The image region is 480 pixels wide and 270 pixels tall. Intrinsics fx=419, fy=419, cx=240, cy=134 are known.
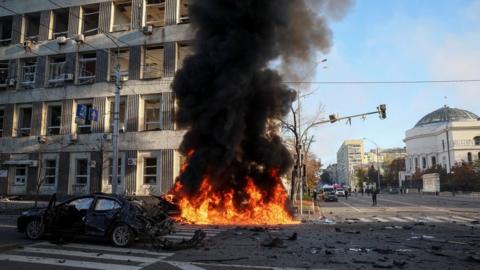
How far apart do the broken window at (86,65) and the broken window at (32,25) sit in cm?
550

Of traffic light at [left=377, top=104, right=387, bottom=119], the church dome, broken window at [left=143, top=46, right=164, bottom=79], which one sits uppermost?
the church dome

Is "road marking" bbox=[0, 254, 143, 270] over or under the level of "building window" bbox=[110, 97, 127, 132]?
under

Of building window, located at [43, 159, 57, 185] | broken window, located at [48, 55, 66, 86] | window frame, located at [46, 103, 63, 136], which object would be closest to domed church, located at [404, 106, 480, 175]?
window frame, located at [46, 103, 63, 136]

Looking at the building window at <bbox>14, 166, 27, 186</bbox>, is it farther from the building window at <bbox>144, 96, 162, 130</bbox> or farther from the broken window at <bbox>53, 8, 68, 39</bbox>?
the building window at <bbox>144, 96, 162, 130</bbox>

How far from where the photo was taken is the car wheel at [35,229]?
11.6m

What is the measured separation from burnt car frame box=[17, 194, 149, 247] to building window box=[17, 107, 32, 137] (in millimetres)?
24317

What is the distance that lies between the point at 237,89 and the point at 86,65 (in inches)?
765

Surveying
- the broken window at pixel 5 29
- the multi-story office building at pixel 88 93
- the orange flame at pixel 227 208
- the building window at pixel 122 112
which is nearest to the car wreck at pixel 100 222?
the orange flame at pixel 227 208

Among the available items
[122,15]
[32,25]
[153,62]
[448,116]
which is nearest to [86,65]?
Answer: [122,15]

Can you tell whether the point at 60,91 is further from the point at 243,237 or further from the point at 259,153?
the point at 243,237

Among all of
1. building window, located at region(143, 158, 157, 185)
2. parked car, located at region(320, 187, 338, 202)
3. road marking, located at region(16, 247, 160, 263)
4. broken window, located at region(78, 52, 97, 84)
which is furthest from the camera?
parked car, located at region(320, 187, 338, 202)

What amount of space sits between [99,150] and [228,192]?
15.3m

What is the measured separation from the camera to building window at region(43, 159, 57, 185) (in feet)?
105

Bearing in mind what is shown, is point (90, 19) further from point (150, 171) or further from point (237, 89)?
point (237, 89)
